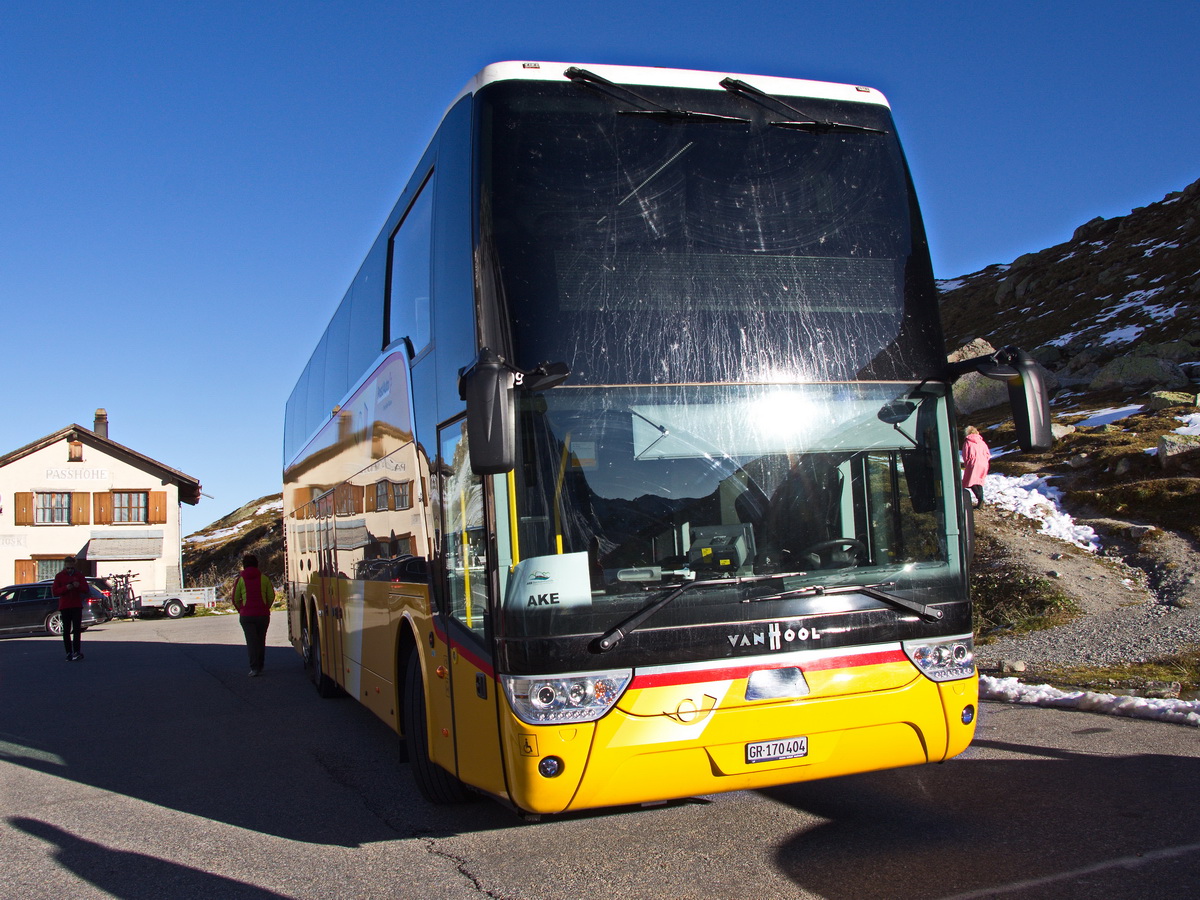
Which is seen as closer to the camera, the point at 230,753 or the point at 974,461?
the point at 230,753

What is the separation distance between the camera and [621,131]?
5.37 metres

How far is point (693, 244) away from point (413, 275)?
7.01 ft

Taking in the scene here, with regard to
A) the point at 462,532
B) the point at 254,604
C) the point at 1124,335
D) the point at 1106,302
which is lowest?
the point at 254,604

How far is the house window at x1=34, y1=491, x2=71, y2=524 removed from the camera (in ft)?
144

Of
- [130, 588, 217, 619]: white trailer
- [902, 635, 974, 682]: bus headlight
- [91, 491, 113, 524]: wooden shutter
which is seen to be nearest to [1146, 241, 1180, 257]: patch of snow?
[130, 588, 217, 619]: white trailer

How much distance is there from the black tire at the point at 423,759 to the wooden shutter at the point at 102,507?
43.2 m

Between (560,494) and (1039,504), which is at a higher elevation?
(1039,504)

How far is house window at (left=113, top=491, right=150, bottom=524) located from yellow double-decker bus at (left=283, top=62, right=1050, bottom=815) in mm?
44027

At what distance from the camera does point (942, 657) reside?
5094 mm

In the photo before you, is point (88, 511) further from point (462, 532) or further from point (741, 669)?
point (741, 669)

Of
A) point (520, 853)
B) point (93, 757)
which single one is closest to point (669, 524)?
point (520, 853)

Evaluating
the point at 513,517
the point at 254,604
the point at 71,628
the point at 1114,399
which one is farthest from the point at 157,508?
the point at 513,517

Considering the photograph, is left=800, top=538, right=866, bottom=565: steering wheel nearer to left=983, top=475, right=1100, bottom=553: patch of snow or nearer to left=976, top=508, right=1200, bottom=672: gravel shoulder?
left=976, top=508, right=1200, bottom=672: gravel shoulder

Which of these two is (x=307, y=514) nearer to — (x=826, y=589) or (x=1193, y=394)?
(x=826, y=589)
